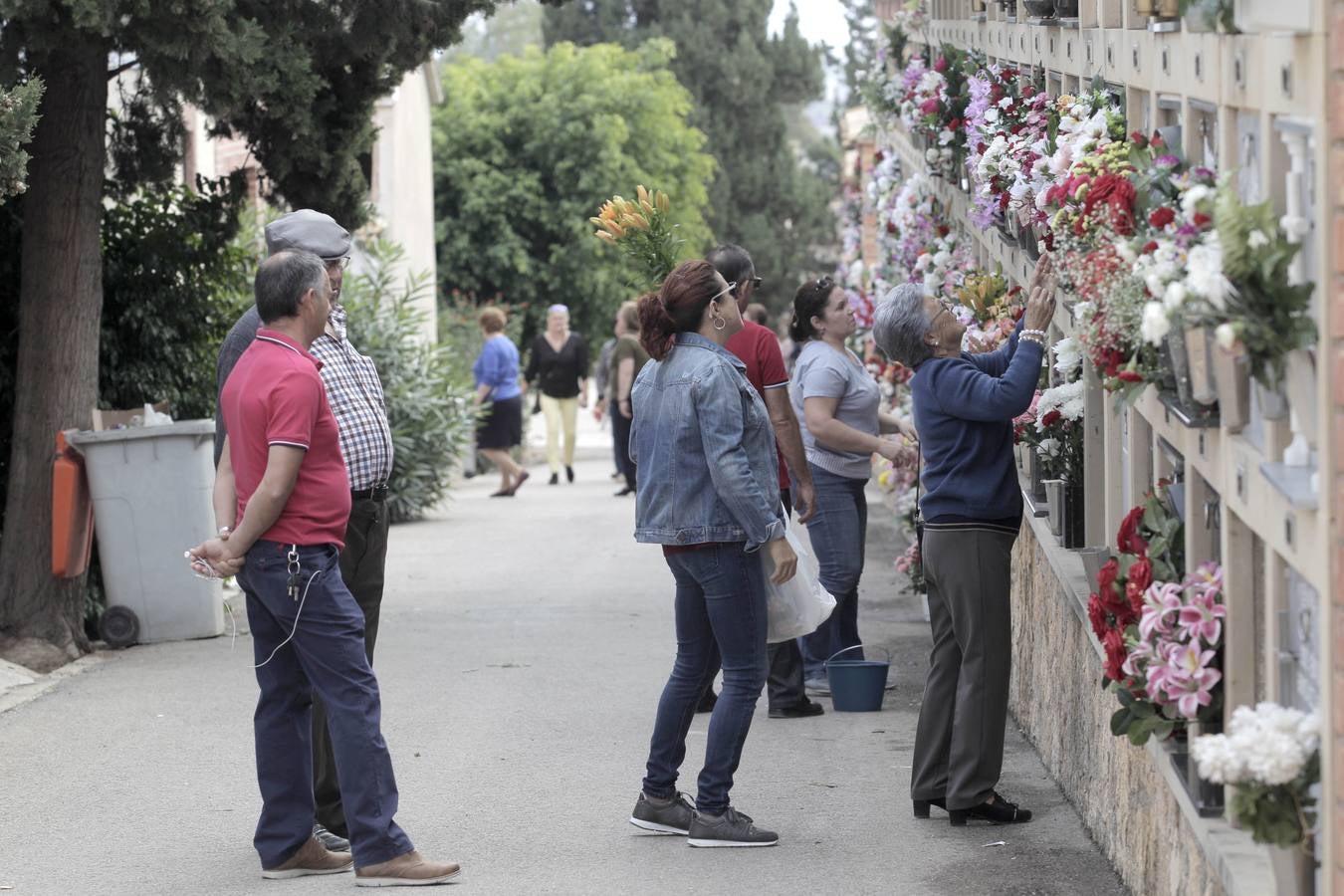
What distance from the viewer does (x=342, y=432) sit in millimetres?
6062

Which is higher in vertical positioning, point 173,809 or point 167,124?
point 167,124

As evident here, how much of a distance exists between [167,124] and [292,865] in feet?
19.6

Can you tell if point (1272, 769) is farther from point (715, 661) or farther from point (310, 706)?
point (310, 706)

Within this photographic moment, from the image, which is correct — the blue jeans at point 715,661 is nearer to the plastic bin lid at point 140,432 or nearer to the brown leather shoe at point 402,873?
the brown leather shoe at point 402,873

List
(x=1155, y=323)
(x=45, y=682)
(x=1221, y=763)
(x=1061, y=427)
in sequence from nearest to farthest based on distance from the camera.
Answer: (x=1221, y=763) < (x=1155, y=323) < (x=1061, y=427) < (x=45, y=682)

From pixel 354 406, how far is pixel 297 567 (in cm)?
66

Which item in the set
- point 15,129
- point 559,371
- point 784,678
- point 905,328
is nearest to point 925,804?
point 905,328

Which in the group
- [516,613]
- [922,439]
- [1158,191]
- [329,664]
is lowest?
[516,613]

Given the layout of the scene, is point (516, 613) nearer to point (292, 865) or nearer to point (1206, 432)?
point (292, 865)

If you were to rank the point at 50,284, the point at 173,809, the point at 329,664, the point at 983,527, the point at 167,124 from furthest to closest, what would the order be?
the point at 167,124
the point at 50,284
the point at 173,809
the point at 983,527
the point at 329,664

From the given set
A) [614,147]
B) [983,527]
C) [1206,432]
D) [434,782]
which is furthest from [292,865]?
[614,147]

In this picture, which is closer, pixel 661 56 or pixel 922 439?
pixel 922 439

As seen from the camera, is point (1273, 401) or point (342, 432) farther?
point (342, 432)

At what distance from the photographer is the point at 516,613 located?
1146 cm
